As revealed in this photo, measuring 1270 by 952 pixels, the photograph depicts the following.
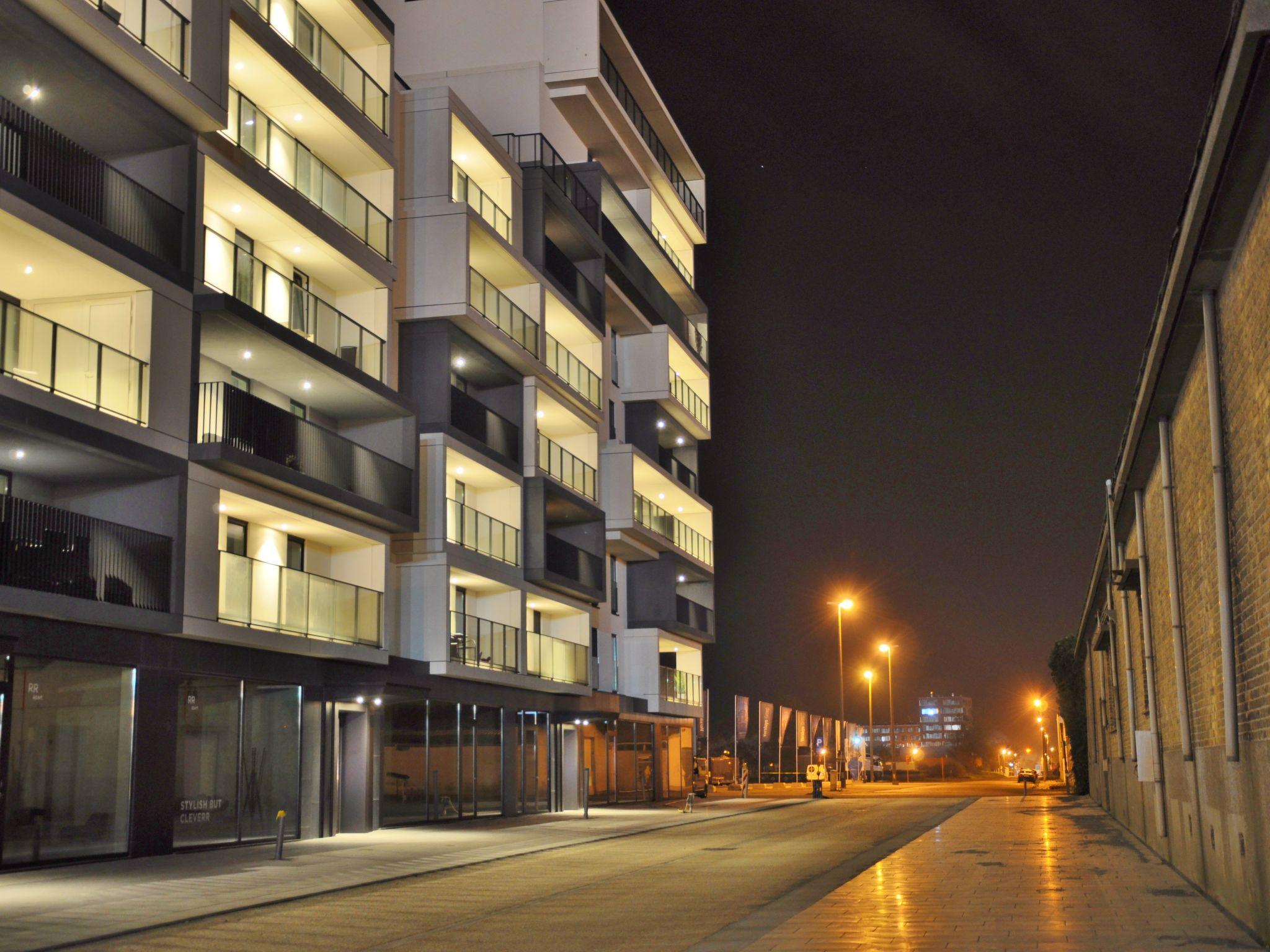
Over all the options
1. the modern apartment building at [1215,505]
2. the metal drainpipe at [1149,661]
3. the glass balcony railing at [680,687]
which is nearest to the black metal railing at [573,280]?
the glass balcony railing at [680,687]

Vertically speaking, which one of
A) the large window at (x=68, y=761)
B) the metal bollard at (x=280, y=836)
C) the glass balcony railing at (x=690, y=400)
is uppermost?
the glass balcony railing at (x=690, y=400)

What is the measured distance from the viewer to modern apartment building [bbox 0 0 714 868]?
20.1m

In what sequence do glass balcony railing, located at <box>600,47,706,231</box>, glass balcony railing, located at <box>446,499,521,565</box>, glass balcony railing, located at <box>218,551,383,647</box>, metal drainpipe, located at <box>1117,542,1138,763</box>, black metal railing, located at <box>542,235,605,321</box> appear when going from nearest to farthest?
metal drainpipe, located at <box>1117,542,1138,763</box>, glass balcony railing, located at <box>218,551,383,647</box>, glass balcony railing, located at <box>446,499,521,565</box>, black metal railing, located at <box>542,235,605,321</box>, glass balcony railing, located at <box>600,47,706,231</box>

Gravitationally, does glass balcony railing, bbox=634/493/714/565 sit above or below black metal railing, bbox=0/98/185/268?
below

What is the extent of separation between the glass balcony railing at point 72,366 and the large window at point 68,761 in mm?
3940

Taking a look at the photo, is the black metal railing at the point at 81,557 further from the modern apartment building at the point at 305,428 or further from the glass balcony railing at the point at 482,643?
the glass balcony railing at the point at 482,643

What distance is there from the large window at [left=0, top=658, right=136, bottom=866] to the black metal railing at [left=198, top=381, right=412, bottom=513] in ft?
15.3

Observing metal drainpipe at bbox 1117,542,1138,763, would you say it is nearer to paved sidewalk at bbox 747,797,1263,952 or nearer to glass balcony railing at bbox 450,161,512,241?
paved sidewalk at bbox 747,797,1263,952

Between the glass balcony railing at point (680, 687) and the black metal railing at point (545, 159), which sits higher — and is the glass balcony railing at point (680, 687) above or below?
below

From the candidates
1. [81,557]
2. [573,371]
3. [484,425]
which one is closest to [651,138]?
[573,371]

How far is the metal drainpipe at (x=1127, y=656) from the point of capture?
22.7m

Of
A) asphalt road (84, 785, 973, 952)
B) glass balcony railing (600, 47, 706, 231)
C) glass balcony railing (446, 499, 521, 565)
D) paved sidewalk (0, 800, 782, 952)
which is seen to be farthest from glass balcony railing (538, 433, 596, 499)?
asphalt road (84, 785, 973, 952)

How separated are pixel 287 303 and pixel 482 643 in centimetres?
1067

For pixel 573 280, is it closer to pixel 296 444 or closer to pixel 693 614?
pixel 693 614
